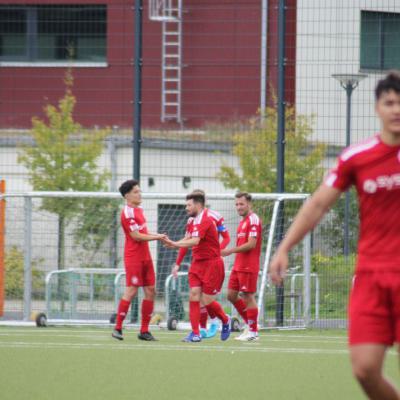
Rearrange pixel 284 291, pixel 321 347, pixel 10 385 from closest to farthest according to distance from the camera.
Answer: pixel 10 385, pixel 321 347, pixel 284 291

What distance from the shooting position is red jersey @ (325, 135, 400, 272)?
5.61m

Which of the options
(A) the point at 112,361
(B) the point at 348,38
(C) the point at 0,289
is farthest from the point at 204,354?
(B) the point at 348,38

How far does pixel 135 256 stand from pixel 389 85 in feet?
25.8

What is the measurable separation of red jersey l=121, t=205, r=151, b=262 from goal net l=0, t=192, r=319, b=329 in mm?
2141

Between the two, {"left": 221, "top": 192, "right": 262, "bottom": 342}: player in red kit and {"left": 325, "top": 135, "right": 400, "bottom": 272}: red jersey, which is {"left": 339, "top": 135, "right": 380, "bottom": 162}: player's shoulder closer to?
{"left": 325, "top": 135, "right": 400, "bottom": 272}: red jersey

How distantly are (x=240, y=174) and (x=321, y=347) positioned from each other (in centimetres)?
1034

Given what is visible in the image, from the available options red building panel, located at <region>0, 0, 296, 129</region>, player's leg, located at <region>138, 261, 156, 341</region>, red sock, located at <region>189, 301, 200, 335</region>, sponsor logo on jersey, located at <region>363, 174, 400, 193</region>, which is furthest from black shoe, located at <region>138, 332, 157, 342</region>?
red building panel, located at <region>0, 0, 296, 129</region>

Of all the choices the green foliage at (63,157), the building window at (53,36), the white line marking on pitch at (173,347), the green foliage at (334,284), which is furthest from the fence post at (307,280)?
the building window at (53,36)

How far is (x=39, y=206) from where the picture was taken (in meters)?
16.9

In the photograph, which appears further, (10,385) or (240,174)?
(240,174)

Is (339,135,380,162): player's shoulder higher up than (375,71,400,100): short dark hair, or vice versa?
(375,71,400,100): short dark hair

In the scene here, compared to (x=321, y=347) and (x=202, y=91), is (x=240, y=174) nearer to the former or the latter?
(x=202, y=91)

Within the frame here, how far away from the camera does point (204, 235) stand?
42.3 feet

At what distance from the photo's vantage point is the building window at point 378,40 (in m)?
15.8
